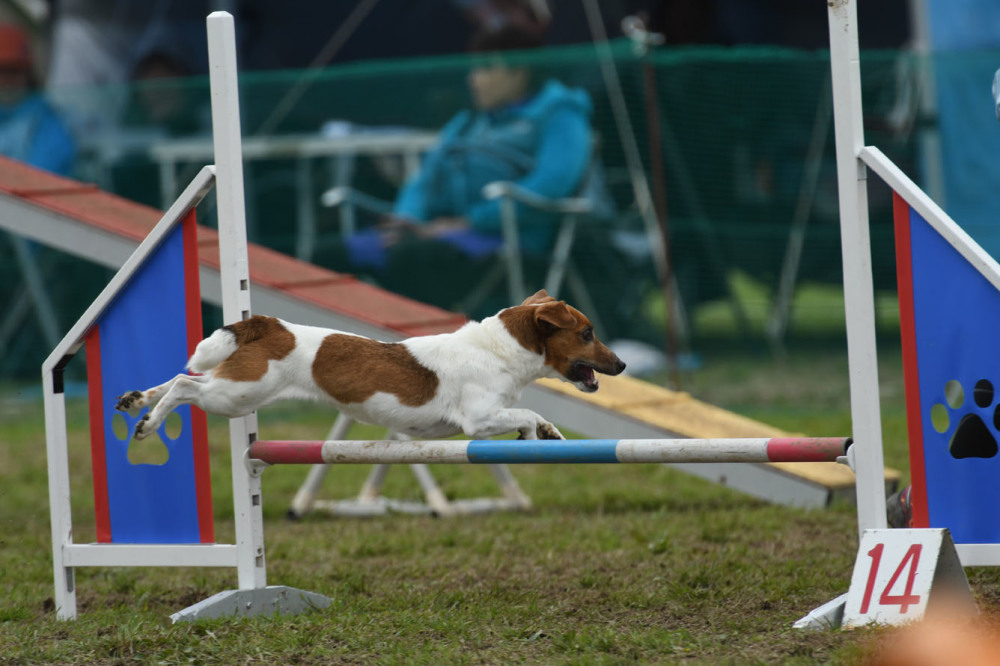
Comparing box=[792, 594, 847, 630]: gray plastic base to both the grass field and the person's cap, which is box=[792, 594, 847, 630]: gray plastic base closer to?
the grass field

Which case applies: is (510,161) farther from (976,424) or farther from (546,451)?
(976,424)

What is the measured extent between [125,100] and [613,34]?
13.0 feet

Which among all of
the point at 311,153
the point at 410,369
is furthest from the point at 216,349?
the point at 311,153

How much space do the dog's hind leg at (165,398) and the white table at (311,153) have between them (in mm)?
5519

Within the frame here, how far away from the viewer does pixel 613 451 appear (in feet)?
10.9

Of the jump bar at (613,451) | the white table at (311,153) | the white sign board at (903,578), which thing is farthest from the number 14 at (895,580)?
the white table at (311,153)

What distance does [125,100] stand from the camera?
9.46 meters

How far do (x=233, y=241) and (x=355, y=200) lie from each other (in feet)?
17.0

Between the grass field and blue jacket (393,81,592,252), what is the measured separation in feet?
8.05

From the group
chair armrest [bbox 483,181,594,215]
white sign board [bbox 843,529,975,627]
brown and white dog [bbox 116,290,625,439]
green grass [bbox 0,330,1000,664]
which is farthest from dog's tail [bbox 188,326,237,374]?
chair armrest [bbox 483,181,594,215]

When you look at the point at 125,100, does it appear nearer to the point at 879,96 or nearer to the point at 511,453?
the point at 879,96

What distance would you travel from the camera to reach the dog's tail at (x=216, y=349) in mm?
3480

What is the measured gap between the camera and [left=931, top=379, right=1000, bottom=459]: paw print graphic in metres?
3.15

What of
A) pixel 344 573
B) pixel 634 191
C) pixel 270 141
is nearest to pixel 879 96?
pixel 634 191
